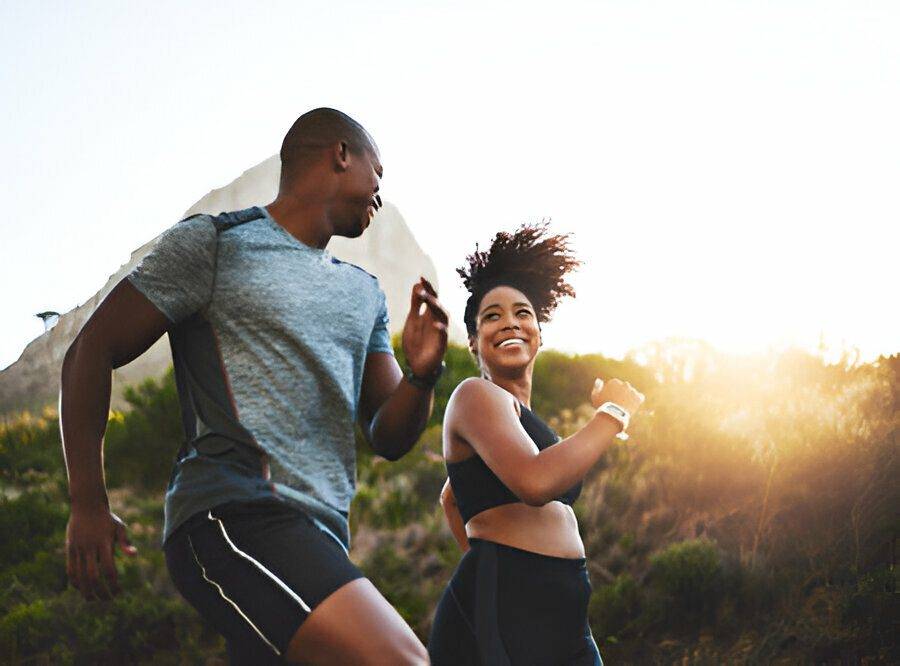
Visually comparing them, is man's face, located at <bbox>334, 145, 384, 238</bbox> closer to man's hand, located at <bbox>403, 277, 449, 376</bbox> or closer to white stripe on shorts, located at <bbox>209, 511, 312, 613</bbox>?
man's hand, located at <bbox>403, 277, 449, 376</bbox>

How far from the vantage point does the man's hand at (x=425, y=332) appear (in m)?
2.62

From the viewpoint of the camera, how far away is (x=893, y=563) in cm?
700

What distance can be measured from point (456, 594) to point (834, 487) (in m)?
5.56

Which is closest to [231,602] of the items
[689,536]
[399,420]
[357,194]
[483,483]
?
[399,420]

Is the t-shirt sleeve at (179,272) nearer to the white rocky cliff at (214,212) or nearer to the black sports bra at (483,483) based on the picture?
the black sports bra at (483,483)

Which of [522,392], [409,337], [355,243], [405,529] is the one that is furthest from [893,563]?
[355,243]

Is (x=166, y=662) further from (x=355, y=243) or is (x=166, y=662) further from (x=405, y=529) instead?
(x=355, y=243)

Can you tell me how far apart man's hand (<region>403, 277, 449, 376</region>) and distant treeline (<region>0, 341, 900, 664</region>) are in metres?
4.76

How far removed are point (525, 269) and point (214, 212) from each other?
34.5m

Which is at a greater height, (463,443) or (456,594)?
(463,443)

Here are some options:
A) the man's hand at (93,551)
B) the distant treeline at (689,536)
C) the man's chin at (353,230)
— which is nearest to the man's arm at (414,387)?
the man's chin at (353,230)

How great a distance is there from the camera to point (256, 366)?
7.56 feet

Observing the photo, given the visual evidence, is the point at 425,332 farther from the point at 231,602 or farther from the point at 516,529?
the point at 231,602

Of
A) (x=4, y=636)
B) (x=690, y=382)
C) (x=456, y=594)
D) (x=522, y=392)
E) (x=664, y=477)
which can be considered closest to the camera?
(x=456, y=594)
